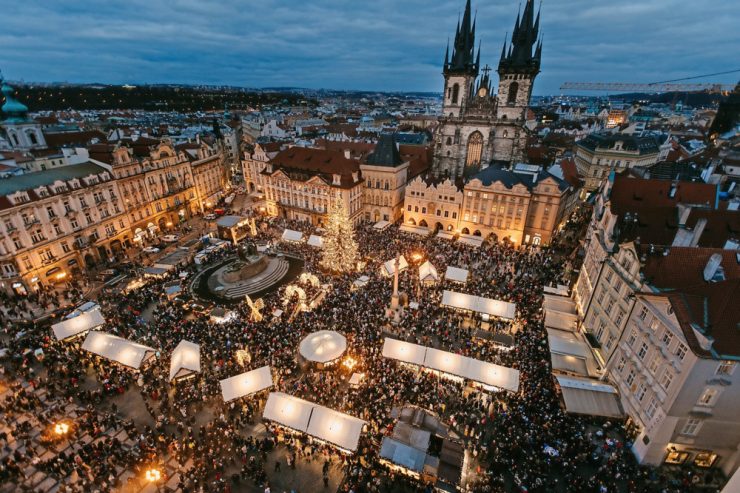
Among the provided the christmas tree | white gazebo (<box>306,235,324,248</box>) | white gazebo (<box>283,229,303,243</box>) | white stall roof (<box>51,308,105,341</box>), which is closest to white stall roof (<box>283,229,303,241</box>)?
white gazebo (<box>283,229,303,243</box>)

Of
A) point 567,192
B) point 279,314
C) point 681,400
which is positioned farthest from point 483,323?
point 567,192

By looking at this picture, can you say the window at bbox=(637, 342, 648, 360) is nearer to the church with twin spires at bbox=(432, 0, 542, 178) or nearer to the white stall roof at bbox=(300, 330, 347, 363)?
the white stall roof at bbox=(300, 330, 347, 363)

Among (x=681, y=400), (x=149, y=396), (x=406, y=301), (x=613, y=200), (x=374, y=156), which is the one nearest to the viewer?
(x=681, y=400)

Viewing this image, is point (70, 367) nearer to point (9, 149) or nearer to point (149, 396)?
point (149, 396)

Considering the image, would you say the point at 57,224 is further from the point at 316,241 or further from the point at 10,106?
the point at 316,241

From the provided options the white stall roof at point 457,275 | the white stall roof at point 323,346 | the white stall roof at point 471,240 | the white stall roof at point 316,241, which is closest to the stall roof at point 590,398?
the white stall roof at point 457,275


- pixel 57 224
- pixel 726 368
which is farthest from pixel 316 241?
pixel 726 368

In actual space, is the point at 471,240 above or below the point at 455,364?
below
